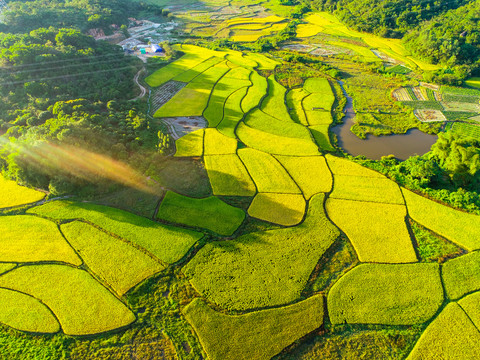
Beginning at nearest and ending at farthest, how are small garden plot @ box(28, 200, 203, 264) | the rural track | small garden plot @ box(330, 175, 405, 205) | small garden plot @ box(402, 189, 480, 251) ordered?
small garden plot @ box(28, 200, 203, 264)
small garden plot @ box(402, 189, 480, 251)
small garden plot @ box(330, 175, 405, 205)
the rural track

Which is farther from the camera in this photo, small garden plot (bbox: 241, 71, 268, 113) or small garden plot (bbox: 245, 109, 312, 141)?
small garden plot (bbox: 241, 71, 268, 113)

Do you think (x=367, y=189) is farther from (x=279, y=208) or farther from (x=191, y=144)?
(x=191, y=144)

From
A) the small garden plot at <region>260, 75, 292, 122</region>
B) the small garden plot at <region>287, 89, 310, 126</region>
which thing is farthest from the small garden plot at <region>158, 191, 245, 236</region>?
the small garden plot at <region>287, 89, 310, 126</region>

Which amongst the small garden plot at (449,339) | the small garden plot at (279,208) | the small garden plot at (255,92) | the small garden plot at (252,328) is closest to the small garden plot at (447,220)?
the small garden plot at (449,339)

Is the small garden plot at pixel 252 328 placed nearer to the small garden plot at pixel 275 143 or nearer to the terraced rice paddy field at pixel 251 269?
the terraced rice paddy field at pixel 251 269

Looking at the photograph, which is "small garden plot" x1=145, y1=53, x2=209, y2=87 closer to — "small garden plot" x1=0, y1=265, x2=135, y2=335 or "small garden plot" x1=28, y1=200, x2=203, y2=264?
"small garden plot" x1=28, y1=200, x2=203, y2=264

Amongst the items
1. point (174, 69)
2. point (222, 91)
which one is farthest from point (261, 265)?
point (174, 69)
